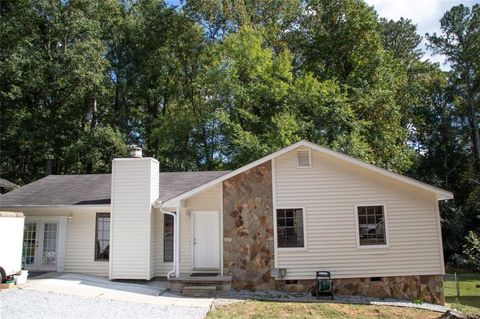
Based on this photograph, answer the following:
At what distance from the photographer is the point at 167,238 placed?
1411 centimetres

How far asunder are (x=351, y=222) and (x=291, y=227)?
178cm

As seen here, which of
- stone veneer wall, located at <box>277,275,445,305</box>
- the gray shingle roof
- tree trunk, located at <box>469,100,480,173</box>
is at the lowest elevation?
stone veneer wall, located at <box>277,275,445,305</box>

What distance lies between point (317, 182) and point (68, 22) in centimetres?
2025

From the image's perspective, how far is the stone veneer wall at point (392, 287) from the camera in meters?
12.2

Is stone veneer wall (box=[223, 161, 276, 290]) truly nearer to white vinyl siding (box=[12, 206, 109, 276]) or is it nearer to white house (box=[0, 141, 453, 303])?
white house (box=[0, 141, 453, 303])

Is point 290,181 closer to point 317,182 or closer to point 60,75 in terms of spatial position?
point 317,182

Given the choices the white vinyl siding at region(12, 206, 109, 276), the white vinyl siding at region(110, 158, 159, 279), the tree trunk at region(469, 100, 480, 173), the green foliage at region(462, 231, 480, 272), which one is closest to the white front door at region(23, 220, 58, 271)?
the white vinyl siding at region(12, 206, 109, 276)

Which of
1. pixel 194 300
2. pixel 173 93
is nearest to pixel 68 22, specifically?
pixel 173 93

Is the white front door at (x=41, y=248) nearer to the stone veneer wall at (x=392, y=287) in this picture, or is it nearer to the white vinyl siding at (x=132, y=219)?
the white vinyl siding at (x=132, y=219)

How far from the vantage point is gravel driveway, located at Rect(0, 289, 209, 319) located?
8961mm

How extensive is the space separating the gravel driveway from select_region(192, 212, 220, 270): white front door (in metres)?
3.61

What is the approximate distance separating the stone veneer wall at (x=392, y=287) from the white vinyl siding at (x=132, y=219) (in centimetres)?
456

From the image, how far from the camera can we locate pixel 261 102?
83.5 feet

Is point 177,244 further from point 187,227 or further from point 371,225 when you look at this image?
point 371,225
